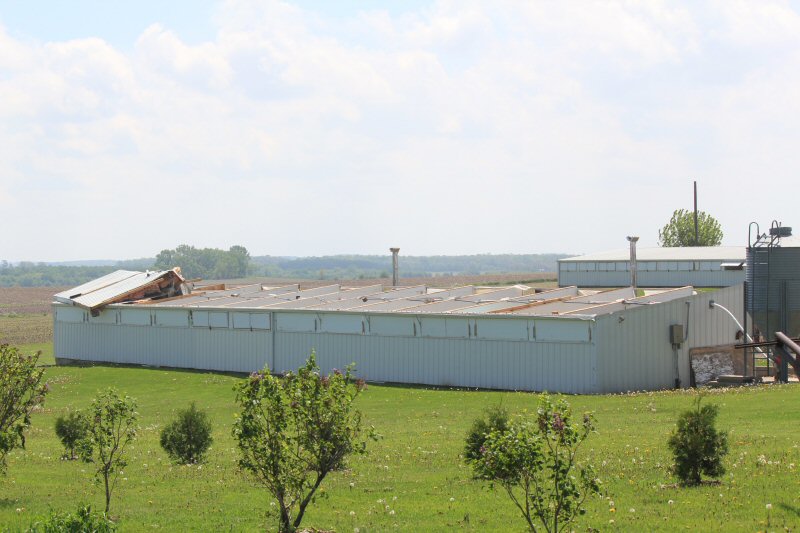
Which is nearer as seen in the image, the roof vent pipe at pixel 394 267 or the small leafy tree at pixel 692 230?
the roof vent pipe at pixel 394 267

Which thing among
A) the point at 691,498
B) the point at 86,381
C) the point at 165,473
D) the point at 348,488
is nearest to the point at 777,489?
the point at 691,498

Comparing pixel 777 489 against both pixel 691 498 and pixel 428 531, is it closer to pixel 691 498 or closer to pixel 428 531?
pixel 691 498

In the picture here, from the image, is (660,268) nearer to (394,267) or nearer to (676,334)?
(394,267)

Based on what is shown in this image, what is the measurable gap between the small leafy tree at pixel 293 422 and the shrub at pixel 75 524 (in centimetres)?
196

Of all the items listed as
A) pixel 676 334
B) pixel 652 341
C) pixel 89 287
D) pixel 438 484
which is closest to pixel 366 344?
pixel 652 341

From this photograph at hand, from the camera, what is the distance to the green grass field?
1463 cm

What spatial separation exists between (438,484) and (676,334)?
22666 millimetres

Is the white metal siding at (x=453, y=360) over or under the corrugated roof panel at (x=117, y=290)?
under

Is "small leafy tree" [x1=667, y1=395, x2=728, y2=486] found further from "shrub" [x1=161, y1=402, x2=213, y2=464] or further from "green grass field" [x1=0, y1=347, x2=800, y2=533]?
"shrub" [x1=161, y1=402, x2=213, y2=464]

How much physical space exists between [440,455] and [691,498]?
6.93 metres

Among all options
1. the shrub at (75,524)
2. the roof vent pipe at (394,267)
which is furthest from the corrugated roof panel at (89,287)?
the shrub at (75,524)

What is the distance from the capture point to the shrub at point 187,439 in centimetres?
2150

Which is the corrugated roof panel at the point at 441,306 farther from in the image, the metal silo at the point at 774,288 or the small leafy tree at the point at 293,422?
the small leafy tree at the point at 293,422

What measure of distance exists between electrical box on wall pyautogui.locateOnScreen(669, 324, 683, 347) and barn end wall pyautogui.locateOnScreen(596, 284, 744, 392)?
142 mm
